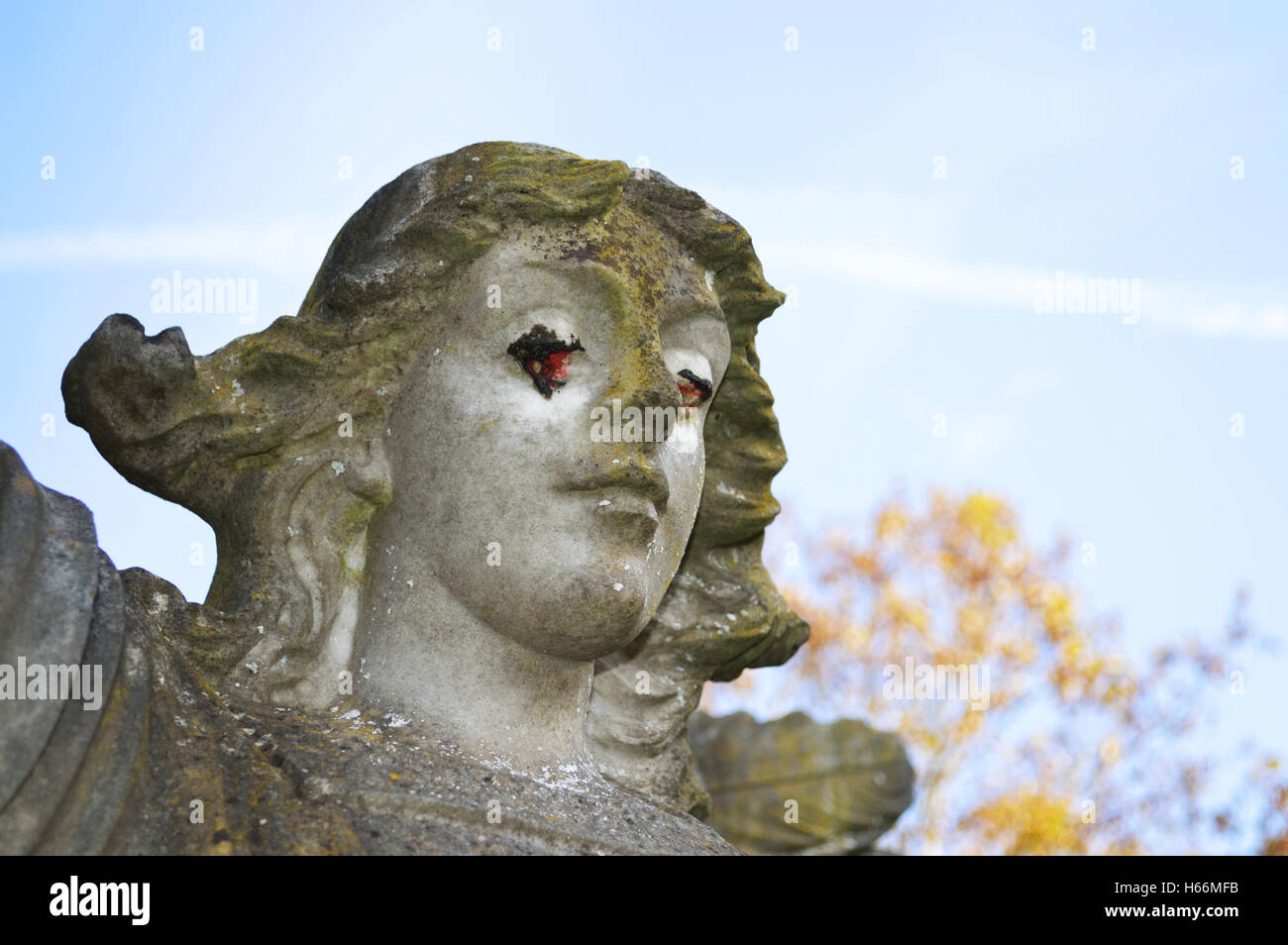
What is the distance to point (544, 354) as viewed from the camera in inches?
181

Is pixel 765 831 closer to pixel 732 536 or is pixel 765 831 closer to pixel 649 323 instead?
pixel 732 536

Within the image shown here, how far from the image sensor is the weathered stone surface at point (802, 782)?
809 centimetres

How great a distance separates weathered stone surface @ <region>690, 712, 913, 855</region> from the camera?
26.5 feet

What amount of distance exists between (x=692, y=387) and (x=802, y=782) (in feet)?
12.4

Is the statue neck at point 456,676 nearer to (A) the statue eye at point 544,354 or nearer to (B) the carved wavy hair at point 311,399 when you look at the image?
(B) the carved wavy hair at point 311,399

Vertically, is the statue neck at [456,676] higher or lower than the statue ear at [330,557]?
lower

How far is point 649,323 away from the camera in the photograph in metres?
4.73

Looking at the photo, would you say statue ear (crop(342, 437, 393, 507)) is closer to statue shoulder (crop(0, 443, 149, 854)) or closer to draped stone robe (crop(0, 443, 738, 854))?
draped stone robe (crop(0, 443, 738, 854))

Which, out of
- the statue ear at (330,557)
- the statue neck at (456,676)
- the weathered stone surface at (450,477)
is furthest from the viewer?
the statue ear at (330,557)

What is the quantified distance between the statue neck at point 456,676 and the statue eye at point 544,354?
684 mm

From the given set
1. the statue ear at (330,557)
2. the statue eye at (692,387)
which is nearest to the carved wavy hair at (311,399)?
the statue ear at (330,557)

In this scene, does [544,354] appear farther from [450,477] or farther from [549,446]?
[450,477]
